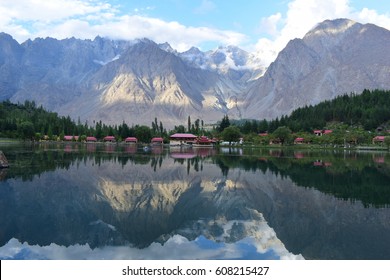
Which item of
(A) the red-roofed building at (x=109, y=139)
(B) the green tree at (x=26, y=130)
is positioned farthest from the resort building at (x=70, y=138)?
(B) the green tree at (x=26, y=130)

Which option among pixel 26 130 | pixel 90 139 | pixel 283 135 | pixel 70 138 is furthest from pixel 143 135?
pixel 283 135

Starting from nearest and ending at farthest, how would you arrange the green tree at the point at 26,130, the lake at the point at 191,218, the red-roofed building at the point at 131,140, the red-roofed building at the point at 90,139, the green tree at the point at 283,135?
the lake at the point at 191,218 → the green tree at the point at 283,135 → the green tree at the point at 26,130 → the red-roofed building at the point at 131,140 → the red-roofed building at the point at 90,139

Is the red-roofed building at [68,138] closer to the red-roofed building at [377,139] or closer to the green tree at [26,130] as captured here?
the green tree at [26,130]

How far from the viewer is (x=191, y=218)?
22.6 meters

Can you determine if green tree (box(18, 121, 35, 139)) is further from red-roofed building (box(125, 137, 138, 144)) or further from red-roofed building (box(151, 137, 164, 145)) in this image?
red-roofed building (box(151, 137, 164, 145))

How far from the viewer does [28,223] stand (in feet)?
66.7

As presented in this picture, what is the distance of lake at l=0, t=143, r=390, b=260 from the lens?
55.3 feet

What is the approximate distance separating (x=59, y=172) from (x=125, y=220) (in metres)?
21.1

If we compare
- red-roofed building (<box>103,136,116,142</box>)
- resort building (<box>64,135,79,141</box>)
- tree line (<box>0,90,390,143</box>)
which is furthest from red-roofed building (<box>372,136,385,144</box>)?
resort building (<box>64,135,79,141</box>)

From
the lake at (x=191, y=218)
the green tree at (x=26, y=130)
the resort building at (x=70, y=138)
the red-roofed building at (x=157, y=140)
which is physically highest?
the green tree at (x=26, y=130)

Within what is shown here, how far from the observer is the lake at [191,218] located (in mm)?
16844

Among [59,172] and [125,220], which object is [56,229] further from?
[59,172]
